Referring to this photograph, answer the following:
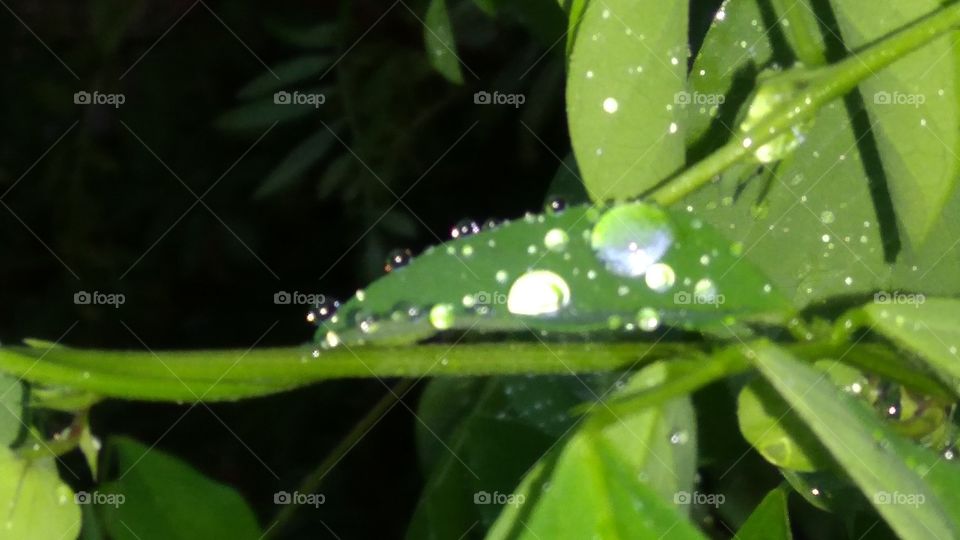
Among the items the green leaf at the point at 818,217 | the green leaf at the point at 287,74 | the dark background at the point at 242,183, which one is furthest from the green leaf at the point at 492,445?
the green leaf at the point at 287,74

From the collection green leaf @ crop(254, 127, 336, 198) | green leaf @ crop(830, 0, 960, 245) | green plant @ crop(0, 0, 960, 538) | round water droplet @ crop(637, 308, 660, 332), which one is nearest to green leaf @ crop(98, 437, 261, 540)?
green plant @ crop(0, 0, 960, 538)

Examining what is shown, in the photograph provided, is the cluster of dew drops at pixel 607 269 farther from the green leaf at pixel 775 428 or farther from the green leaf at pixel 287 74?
the green leaf at pixel 287 74

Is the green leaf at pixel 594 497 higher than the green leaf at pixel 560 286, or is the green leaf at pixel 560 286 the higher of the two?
the green leaf at pixel 560 286

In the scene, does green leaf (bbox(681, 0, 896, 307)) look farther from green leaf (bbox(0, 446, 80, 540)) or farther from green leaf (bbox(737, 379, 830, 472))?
green leaf (bbox(0, 446, 80, 540))

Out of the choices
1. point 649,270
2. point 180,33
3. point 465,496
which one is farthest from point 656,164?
point 180,33

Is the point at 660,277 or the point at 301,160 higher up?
the point at 301,160

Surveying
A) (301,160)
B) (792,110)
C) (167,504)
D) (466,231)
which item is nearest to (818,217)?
(792,110)

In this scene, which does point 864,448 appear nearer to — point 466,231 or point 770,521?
point 770,521
